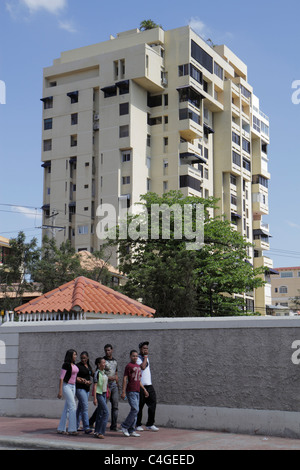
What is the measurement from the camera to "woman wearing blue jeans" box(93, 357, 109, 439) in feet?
37.9

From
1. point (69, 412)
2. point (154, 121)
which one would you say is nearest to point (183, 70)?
point (154, 121)

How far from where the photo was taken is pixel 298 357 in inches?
471

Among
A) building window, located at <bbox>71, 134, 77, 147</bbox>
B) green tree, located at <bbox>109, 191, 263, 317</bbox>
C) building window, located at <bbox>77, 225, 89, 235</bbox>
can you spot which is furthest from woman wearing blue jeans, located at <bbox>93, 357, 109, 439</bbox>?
building window, located at <bbox>71, 134, 77, 147</bbox>

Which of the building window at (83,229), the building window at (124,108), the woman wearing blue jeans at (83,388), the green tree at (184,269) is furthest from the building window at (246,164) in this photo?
the woman wearing blue jeans at (83,388)

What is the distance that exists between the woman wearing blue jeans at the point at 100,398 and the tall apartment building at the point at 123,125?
44.9 m

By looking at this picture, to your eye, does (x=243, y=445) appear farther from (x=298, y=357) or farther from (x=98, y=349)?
(x=98, y=349)

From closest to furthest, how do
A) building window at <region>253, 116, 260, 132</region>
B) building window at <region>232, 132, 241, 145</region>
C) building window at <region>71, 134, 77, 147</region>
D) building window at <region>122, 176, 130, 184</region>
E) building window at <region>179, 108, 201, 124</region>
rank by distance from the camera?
building window at <region>122, 176, 130, 184</region>, building window at <region>179, 108, 201, 124</region>, building window at <region>71, 134, 77, 147</region>, building window at <region>232, 132, 241, 145</region>, building window at <region>253, 116, 260, 132</region>

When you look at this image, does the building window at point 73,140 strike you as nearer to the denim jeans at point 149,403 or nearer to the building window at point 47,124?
the building window at point 47,124

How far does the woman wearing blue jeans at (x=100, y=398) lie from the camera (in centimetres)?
1154

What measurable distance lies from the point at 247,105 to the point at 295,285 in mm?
47334

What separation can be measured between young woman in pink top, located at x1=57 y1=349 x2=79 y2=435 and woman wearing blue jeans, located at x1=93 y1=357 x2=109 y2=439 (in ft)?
1.76

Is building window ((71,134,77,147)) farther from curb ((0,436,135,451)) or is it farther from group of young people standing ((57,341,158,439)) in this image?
curb ((0,436,135,451))

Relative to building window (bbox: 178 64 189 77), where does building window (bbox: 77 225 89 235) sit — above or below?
below
